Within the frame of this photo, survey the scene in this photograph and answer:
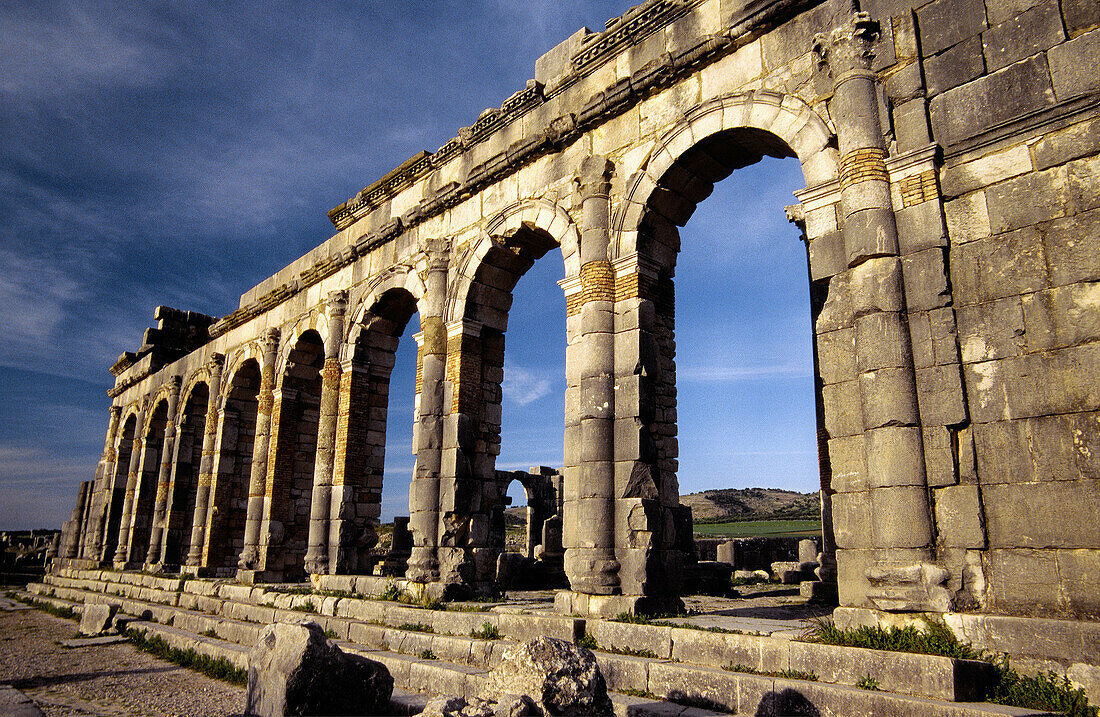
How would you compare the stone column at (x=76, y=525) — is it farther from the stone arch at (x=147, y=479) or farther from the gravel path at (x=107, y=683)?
the gravel path at (x=107, y=683)

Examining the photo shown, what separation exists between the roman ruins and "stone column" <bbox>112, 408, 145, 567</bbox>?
9145 mm

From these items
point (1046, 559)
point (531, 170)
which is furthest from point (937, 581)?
point (531, 170)

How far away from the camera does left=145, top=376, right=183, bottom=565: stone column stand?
59.5 feet

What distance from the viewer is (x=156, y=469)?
69.4 feet

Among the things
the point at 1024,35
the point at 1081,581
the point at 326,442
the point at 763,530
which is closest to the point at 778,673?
the point at 1081,581

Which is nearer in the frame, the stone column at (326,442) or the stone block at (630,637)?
the stone block at (630,637)

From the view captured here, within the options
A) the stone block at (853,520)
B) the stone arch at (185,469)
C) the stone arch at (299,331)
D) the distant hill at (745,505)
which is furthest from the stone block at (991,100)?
the distant hill at (745,505)

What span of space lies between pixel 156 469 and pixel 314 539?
12149 millimetres

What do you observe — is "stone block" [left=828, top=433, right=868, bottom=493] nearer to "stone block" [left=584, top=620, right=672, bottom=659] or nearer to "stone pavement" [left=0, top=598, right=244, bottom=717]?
"stone block" [left=584, top=620, right=672, bottom=659]

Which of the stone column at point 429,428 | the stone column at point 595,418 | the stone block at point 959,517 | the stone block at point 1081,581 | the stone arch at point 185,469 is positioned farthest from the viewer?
the stone arch at point 185,469

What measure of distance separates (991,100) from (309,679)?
6.76 metres

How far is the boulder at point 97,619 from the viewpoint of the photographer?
11391 mm

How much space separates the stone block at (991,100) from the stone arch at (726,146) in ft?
3.07

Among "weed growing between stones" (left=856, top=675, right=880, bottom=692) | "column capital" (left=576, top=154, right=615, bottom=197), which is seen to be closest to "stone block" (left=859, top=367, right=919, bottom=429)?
"weed growing between stones" (left=856, top=675, right=880, bottom=692)
